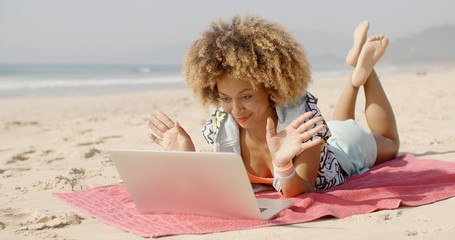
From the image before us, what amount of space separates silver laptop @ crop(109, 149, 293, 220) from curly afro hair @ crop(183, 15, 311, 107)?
68 centimetres

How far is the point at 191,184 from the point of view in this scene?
8.77 feet

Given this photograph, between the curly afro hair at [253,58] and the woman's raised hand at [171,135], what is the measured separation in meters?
0.33

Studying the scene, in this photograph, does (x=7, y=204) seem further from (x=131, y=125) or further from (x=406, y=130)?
(x=406, y=130)

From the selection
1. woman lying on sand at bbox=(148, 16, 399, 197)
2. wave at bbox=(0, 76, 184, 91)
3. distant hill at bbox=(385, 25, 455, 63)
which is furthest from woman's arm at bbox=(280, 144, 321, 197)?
distant hill at bbox=(385, 25, 455, 63)

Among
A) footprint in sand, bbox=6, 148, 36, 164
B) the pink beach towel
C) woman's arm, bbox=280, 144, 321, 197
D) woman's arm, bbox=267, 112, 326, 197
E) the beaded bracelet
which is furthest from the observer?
footprint in sand, bbox=6, 148, 36, 164

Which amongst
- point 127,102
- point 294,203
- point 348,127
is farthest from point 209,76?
point 127,102

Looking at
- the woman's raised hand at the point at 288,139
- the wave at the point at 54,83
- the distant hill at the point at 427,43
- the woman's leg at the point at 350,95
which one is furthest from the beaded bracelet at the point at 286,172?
the distant hill at the point at 427,43

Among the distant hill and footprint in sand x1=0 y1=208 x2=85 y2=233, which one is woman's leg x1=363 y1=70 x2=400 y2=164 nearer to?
footprint in sand x1=0 y1=208 x2=85 y2=233

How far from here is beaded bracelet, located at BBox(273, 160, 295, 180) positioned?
2.83 meters

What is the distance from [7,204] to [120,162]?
1272 mm

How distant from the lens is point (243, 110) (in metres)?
3.01

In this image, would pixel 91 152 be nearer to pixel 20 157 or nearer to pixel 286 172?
pixel 20 157

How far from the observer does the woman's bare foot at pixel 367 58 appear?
4.40 metres

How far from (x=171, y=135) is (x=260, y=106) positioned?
25.3 inches
